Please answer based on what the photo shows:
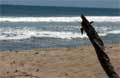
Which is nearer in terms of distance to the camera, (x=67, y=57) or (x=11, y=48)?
(x=67, y=57)

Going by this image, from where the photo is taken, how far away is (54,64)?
1530 centimetres

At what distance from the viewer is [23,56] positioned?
17000 millimetres

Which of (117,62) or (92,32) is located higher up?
(92,32)

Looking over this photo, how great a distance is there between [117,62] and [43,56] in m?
2.92

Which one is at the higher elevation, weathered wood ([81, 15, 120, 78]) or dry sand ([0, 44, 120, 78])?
weathered wood ([81, 15, 120, 78])

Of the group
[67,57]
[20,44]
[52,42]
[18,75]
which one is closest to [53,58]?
[67,57]

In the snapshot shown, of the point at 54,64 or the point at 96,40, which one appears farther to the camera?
the point at 54,64

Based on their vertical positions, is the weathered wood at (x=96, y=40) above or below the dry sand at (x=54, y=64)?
above

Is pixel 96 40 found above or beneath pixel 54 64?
above

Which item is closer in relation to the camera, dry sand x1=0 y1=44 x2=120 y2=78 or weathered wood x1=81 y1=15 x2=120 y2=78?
weathered wood x1=81 y1=15 x2=120 y2=78

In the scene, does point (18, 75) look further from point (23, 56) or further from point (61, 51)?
point (61, 51)

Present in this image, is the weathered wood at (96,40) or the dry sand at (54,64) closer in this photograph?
the weathered wood at (96,40)

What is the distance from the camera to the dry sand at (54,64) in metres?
13.9

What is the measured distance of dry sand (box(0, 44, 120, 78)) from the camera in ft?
45.7
